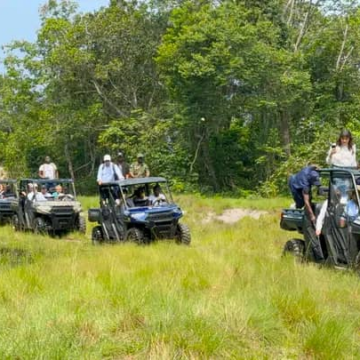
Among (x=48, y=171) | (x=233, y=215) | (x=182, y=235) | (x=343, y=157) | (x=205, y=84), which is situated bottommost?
(x=233, y=215)

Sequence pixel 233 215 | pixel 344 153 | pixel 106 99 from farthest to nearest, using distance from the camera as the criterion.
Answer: pixel 106 99 < pixel 233 215 < pixel 344 153

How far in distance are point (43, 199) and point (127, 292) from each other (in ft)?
37.4

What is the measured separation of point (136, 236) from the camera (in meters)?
13.1

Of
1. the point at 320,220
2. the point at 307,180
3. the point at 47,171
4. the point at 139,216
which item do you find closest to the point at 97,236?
the point at 139,216

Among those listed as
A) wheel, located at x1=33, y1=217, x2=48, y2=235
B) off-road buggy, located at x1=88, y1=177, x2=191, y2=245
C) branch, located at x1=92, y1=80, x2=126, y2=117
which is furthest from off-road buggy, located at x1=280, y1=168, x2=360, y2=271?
branch, located at x1=92, y1=80, x2=126, y2=117

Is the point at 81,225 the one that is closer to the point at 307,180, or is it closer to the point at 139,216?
the point at 139,216

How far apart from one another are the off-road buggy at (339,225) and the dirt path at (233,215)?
1004cm

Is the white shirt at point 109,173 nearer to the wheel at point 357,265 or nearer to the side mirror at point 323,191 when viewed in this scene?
the side mirror at point 323,191

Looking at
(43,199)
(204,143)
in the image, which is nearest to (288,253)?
(43,199)

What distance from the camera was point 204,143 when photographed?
3134 cm

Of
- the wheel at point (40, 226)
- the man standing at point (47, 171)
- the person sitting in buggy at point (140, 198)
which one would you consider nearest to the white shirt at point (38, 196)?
the wheel at point (40, 226)

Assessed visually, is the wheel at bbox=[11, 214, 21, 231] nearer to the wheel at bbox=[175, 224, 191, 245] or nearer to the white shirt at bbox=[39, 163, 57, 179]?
the white shirt at bbox=[39, 163, 57, 179]

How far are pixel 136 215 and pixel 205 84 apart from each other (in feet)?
48.7

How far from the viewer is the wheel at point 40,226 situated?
16.5 metres
